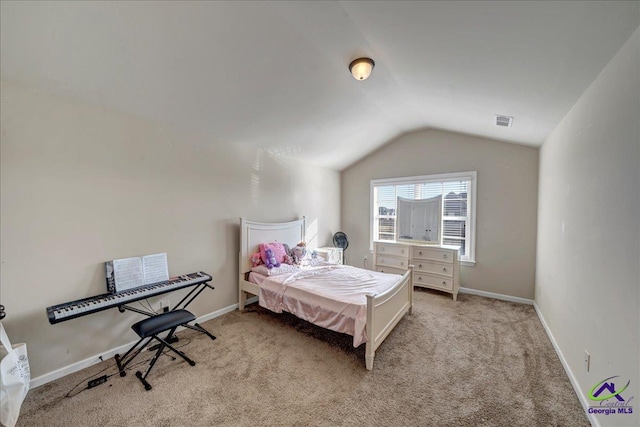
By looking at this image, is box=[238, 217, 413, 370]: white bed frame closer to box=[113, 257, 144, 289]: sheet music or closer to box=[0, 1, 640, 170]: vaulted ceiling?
box=[113, 257, 144, 289]: sheet music

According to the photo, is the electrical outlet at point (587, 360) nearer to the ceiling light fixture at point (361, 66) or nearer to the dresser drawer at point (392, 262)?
the dresser drawer at point (392, 262)

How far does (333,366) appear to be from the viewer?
2197mm

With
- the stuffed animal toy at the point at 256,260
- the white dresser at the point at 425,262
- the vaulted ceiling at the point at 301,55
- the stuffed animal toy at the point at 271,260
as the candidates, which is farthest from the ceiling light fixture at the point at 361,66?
the white dresser at the point at 425,262

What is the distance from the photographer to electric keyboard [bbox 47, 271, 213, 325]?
1.85 meters

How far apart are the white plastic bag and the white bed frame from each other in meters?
1.96

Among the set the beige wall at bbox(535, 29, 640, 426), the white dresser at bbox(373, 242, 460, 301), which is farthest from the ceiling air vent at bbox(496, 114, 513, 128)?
the white dresser at bbox(373, 242, 460, 301)

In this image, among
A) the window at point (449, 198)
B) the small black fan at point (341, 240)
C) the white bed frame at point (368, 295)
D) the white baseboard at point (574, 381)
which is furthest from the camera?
the small black fan at point (341, 240)

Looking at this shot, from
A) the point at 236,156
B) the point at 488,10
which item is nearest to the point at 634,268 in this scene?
the point at 488,10

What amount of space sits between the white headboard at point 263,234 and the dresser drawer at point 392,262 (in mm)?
1507

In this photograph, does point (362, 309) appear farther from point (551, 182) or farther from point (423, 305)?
point (551, 182)

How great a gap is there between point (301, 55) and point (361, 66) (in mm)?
562

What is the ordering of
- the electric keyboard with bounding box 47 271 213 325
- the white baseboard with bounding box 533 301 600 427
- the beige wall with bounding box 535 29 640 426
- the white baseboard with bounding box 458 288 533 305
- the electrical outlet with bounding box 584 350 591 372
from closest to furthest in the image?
the beige wall with bounding box 535 29 640 426 < the white baseboard with bounding box 533 301 600 427 < the electrical outlet with bounding box 584 350 591 372 < the electric keyboard with bounding box 47 271 213 325 < the white baseboard with bounding box 458 288 533 305

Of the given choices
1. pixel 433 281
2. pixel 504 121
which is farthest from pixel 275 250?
pixel 504 121

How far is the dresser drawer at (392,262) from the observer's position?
170 inches
